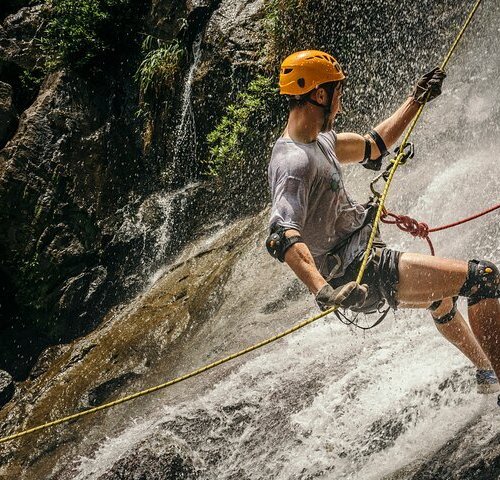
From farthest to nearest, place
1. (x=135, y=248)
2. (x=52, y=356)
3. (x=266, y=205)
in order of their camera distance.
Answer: (x=135, y=248) → (x=52, y=356) → (x=266, y=205)

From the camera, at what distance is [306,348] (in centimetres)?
581

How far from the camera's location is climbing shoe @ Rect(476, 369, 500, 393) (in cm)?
402

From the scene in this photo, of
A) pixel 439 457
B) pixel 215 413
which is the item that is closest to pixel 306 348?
pixel 215 413

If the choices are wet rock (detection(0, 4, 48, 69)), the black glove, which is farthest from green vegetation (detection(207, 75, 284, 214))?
the black glove

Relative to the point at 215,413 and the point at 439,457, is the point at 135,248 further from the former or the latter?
the point at 439,457

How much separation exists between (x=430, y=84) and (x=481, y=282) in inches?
45.3

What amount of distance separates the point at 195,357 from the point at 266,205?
8.23 feet

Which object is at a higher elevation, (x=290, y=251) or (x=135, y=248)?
(x=290, y=251)

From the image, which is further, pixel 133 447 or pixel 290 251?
pixel 133 447

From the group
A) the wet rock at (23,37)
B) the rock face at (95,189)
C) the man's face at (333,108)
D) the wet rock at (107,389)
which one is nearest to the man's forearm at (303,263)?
the man's face at (333,108)

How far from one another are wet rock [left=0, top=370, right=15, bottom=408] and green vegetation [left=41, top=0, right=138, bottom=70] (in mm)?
4652

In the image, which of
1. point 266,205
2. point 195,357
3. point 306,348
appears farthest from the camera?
point 266,205

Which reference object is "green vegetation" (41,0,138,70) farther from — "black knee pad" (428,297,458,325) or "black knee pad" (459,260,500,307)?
"black knee pad" (459,260,500,307)

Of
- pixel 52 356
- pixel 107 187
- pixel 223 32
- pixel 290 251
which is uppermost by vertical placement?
pixel 223 32
